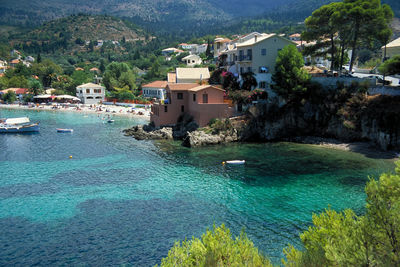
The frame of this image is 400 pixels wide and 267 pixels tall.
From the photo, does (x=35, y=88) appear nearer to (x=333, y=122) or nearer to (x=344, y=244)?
(x=333, y=122)

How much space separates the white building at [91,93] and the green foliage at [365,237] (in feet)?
322

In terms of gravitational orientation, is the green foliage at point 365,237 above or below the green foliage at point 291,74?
below

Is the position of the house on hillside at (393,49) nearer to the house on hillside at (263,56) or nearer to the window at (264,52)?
the house on hillside at (263,56)

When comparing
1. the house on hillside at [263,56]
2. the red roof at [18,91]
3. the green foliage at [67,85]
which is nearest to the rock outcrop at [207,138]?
the house on hillside at [263,56]

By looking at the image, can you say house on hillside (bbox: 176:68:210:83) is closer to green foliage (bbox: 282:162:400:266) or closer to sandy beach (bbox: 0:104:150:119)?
sandy beach (bbox: 0:104:150:119)

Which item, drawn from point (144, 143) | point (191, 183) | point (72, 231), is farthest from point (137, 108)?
point (72, 231)

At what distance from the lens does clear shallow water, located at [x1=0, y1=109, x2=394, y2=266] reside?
69.4 ft

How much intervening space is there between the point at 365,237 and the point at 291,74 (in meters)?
42.2

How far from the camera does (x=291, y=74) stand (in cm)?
4991

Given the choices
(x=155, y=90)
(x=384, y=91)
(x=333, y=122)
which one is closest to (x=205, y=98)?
(x=333, y=122)

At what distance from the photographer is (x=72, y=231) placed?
22844 millimetres

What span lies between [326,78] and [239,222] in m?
35.3

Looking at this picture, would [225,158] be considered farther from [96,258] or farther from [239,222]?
[96,258]

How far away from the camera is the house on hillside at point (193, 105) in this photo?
51.4 metres
